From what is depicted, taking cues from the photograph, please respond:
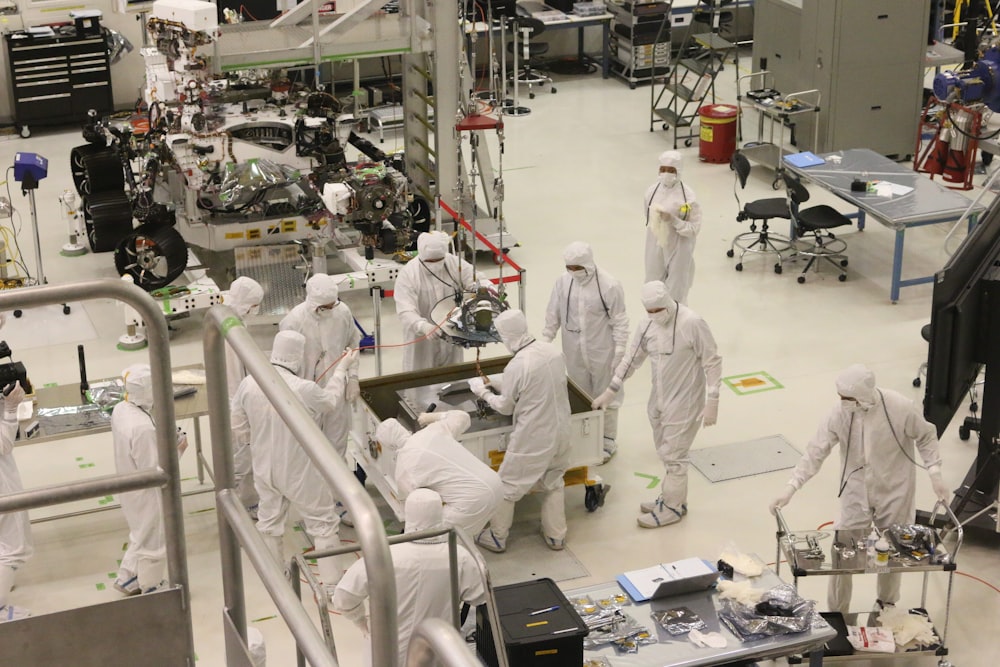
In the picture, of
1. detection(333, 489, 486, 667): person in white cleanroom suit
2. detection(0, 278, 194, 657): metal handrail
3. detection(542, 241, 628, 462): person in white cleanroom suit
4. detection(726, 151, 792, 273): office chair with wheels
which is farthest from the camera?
detection(726, 151, 792, 273): office chair with wheels

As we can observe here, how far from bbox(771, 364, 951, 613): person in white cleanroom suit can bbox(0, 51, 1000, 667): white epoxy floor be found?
0.52 m

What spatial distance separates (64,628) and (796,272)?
919 centimetres

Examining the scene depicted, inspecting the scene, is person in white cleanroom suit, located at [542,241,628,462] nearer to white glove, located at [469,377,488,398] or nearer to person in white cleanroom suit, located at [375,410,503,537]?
white glove, located at [469,377,488,398]

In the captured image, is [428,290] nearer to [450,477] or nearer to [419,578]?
[450,477]

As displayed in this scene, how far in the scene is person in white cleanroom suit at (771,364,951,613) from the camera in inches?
252

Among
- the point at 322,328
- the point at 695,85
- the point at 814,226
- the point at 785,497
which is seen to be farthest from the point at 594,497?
the point at 695,85

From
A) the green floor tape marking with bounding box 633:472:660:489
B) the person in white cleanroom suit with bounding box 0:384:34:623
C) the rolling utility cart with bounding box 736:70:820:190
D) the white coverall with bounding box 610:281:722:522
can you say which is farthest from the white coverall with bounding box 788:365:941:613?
the rolling utility cart with bounding box 736:70:820:190

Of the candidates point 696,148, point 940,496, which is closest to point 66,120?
point 696,148

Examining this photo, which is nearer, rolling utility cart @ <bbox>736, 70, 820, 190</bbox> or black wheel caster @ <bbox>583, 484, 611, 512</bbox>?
black wheel caster @ <bbox>583, 484, 611, 512</bbox>

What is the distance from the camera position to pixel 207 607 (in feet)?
22.8

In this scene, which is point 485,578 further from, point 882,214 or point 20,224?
point 20,224

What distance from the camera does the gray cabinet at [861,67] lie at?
1257 centimetres

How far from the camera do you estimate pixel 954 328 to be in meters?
6.04

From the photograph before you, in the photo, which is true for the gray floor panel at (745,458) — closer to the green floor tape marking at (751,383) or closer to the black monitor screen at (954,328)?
the green floor tape marking at (751,383)
